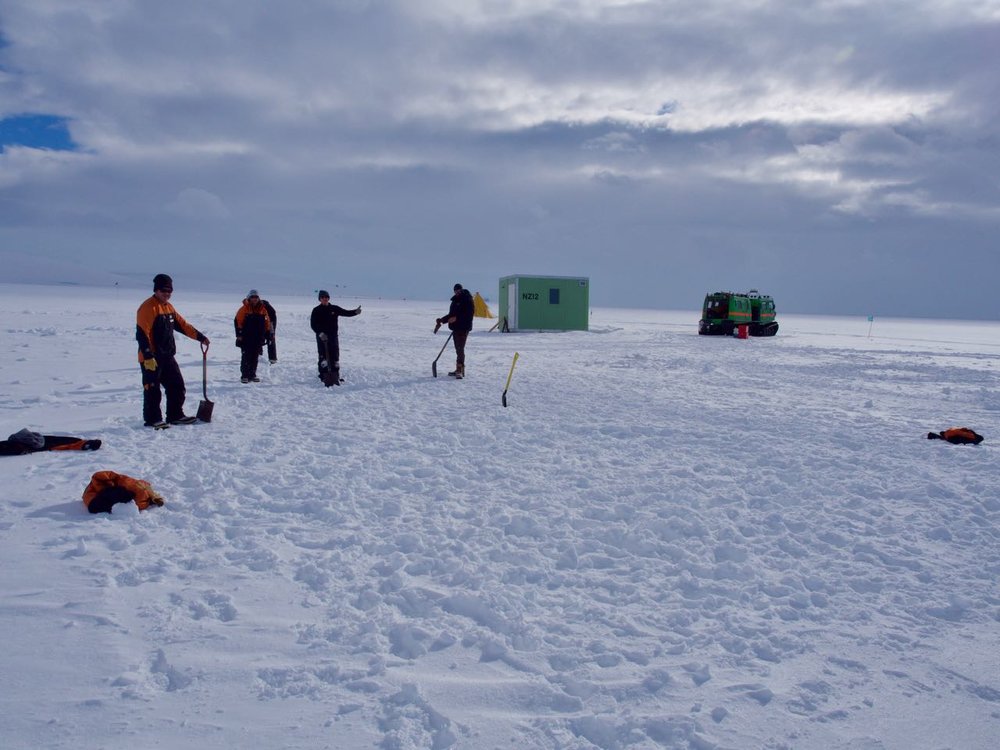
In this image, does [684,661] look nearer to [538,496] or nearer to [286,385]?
[538,496]

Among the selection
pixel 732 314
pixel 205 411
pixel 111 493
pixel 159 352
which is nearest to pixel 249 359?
pixel 205 411

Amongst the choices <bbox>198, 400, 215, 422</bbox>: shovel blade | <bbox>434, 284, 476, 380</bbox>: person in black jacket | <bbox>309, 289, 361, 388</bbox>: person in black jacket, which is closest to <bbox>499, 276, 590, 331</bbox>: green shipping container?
<bbox>434, 284, 476, 380</bbox>: person in black jacket

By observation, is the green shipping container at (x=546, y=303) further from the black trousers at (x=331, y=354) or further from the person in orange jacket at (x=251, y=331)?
the person in orange jacket at (x=251, y=331)

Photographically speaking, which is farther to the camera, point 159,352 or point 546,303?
point 546,303

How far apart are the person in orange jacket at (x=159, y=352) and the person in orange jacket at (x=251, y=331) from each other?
11.4 feet

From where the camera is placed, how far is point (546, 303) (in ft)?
103

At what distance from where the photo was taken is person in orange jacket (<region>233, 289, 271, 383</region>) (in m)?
11.9

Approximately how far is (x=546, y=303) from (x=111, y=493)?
27099 millimetres

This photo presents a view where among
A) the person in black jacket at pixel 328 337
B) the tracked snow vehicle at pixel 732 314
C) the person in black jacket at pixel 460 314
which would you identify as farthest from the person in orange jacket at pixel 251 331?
the tracked snow vehicle at pixel 732 314

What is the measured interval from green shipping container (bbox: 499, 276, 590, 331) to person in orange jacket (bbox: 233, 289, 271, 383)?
19587 millimetres

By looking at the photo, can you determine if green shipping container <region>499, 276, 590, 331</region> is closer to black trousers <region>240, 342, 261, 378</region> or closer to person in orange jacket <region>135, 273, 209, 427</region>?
black trousers <region>240, 342, 261, 378</region>

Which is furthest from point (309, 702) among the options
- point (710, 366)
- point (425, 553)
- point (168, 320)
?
point (710, 366)

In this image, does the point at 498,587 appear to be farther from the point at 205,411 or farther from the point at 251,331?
the point at 251,331

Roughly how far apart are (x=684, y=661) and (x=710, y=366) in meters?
15.2
